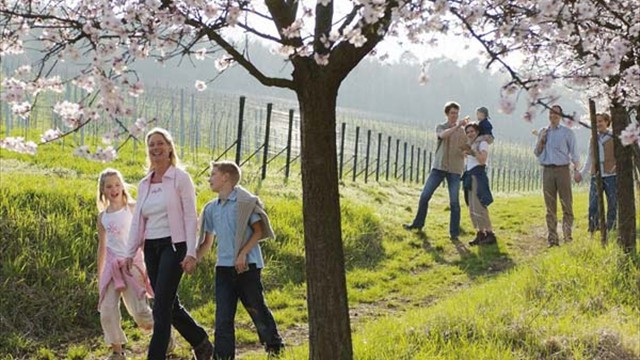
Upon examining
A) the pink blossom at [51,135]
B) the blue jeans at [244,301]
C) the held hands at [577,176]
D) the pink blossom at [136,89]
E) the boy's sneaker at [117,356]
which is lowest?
the boy's sneaker at [117,356]

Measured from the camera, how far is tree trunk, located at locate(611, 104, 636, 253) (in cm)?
681

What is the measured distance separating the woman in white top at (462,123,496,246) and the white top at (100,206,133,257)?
5.45m

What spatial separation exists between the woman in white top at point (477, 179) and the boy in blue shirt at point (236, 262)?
5086mm

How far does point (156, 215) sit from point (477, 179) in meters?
5.85

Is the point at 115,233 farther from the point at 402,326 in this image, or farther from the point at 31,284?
the point at 402,326

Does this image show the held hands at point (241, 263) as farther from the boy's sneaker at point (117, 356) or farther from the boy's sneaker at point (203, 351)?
the boy's sneaker at point (117, 356)

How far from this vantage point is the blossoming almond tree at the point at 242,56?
345 centimetres

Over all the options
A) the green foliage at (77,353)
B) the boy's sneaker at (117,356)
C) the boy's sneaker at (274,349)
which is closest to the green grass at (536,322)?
the boy's sneaker at (274,349)

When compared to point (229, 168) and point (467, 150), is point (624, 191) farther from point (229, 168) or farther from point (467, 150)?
point (229, 168)

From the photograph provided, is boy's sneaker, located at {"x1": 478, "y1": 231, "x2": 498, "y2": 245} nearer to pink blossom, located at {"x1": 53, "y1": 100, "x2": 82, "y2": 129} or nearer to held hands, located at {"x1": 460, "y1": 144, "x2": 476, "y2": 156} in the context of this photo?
held hands, located at {"x1": 460, "y1": 144, "x2": 476, "y2": 156}

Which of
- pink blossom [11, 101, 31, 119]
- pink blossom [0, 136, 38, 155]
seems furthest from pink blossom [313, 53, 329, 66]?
pink blossom [0, 136, 38, 155]

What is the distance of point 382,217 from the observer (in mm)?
11828

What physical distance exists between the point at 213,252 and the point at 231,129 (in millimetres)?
29627

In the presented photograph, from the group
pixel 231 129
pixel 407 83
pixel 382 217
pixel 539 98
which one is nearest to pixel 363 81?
pixel 407 83
